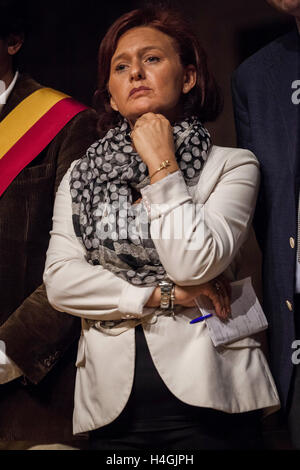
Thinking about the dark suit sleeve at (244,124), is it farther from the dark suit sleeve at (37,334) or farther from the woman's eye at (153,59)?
the dark suit sleeve at (37,334)

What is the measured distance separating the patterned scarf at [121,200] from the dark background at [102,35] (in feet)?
1.74

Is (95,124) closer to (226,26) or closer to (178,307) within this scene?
(226,26)

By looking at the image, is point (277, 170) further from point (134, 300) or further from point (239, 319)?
point (134, 300)

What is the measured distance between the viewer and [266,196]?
194cm

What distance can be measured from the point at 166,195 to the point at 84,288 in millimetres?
313

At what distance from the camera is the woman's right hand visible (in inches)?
67.9

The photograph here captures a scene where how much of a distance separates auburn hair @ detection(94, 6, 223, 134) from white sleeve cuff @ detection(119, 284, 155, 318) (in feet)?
1.82

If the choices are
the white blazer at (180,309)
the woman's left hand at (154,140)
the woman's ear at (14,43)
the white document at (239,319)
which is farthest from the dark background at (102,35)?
the white document at (239,319)

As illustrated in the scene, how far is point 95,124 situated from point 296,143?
0.65 metres

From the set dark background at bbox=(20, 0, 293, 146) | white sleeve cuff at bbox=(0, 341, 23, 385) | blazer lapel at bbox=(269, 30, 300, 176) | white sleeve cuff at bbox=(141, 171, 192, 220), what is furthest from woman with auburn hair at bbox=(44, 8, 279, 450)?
dark background at bbox=(20, 0, 293, 146)

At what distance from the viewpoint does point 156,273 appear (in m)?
1.77

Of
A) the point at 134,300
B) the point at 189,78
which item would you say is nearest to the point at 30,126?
the point at 189,78

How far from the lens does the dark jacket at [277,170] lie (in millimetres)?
1843

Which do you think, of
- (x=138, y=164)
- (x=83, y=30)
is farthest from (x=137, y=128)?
(x=83, y=30)
